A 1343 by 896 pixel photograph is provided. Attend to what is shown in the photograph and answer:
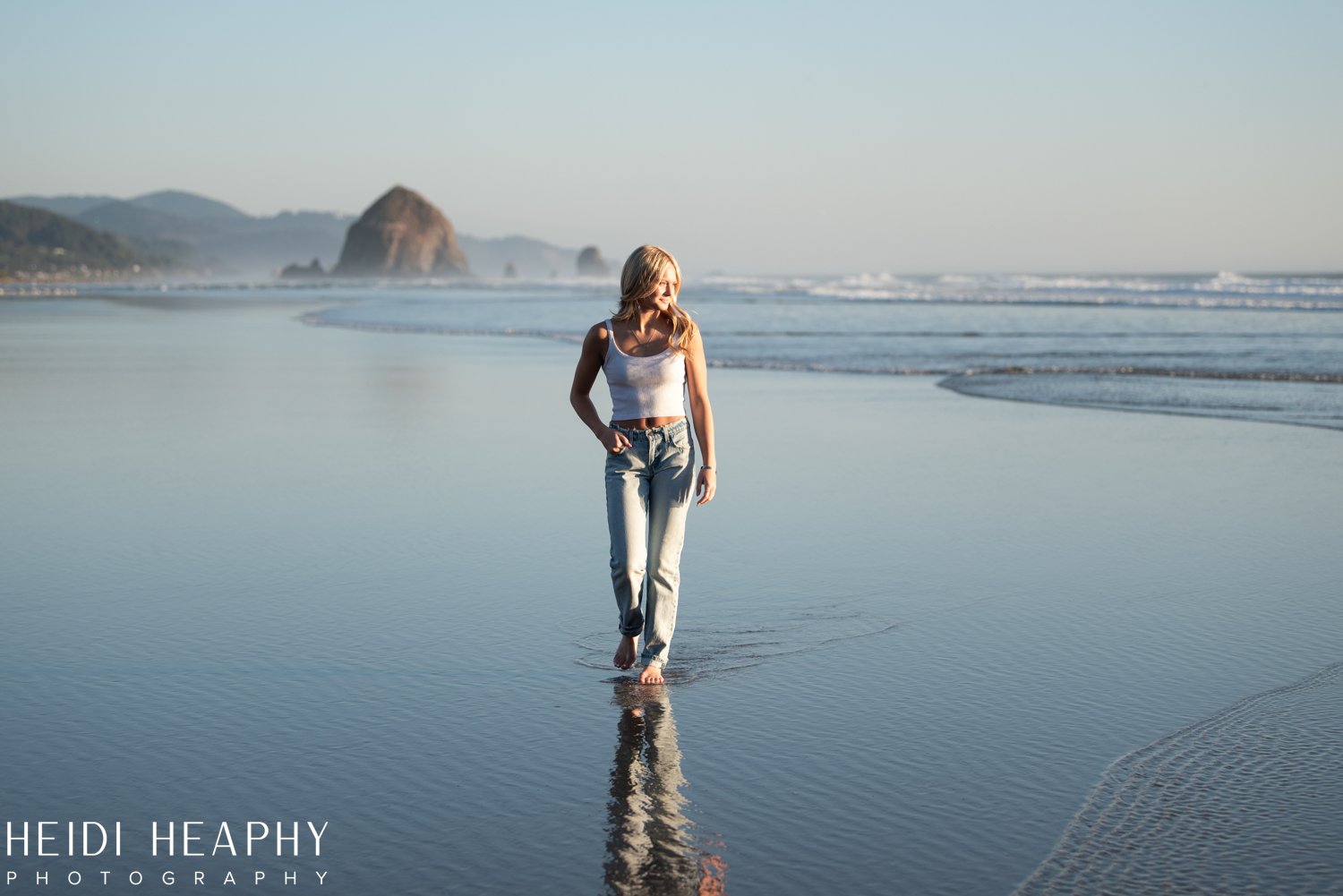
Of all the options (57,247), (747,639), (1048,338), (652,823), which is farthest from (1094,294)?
(57,247)

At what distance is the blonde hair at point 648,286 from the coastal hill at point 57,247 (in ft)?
482

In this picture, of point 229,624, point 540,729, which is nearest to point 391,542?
point 229,624

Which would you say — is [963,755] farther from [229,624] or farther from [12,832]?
[229,624]

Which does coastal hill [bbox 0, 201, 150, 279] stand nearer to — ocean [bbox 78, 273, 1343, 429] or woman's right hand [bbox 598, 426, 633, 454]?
ocean [bbox 78, 273, 1343, 429]

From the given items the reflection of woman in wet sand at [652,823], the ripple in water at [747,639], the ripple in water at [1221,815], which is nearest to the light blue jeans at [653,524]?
the ripple in water at [747,639]

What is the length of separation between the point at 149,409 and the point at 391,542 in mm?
7200

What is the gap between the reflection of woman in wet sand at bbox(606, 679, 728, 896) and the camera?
3264 mm

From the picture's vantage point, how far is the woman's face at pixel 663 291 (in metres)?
4.75

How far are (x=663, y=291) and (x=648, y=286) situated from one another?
79 mm

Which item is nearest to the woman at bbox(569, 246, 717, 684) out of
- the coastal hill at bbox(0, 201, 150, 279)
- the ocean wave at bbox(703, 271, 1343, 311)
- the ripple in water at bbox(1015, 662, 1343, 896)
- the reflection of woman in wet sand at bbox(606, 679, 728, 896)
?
the reflection of woman in wet sand at bbox(606, 679, 728, 896)

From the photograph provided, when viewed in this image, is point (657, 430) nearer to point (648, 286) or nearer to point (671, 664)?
point (648, 286)

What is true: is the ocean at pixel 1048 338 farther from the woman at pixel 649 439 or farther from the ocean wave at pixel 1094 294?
the woman at pixel 649 439

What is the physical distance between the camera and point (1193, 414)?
13.9 meters

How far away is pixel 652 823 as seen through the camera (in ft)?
11.9
